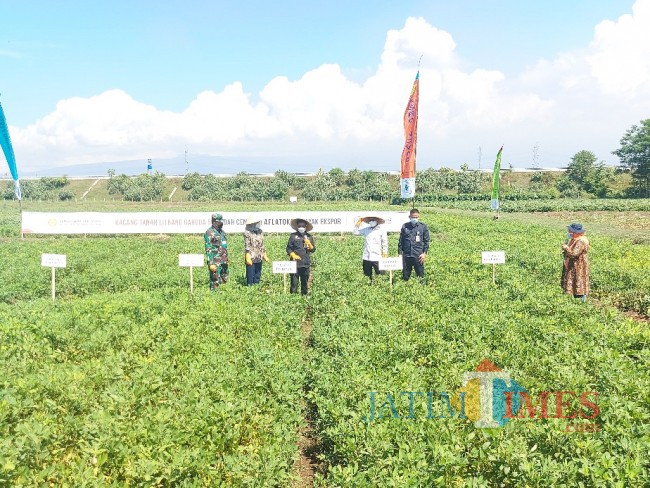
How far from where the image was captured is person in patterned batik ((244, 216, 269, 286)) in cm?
1168

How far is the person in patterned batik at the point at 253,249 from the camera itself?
11.7 m

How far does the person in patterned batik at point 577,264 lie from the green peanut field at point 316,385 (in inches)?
32.5

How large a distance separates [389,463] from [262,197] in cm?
8243

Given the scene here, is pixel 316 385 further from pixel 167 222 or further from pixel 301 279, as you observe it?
pixel 167 222

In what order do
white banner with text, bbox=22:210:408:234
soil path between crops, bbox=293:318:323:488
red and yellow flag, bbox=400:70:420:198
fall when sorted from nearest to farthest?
1. soil path between crops, bbox=293:318:323:488
2. red and yellow flag, bbox=400:70:420:198
3. white banner with text, bbox=22:210:408:234

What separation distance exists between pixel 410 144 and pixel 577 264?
23.8 ft

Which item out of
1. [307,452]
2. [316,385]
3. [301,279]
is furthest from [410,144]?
[307,452]

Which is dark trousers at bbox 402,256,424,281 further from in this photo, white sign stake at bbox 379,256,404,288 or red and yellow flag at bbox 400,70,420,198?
red and yellow flag at bbox 400,70,420,198

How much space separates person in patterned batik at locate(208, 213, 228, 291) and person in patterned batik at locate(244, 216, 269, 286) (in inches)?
23.0

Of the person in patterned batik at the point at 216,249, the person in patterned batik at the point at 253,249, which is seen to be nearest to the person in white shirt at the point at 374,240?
the person in patterned batik at the point at 253,249

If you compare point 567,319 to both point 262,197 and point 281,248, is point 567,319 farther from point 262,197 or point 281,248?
point 262,197

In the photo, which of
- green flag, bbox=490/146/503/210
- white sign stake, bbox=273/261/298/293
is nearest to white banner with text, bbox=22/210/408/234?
white sign stake, bbox=273/261/298/293

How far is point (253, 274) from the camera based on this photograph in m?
12.1

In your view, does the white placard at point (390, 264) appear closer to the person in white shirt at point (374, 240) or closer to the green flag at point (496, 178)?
the person in white shirt at point (374, 240)
